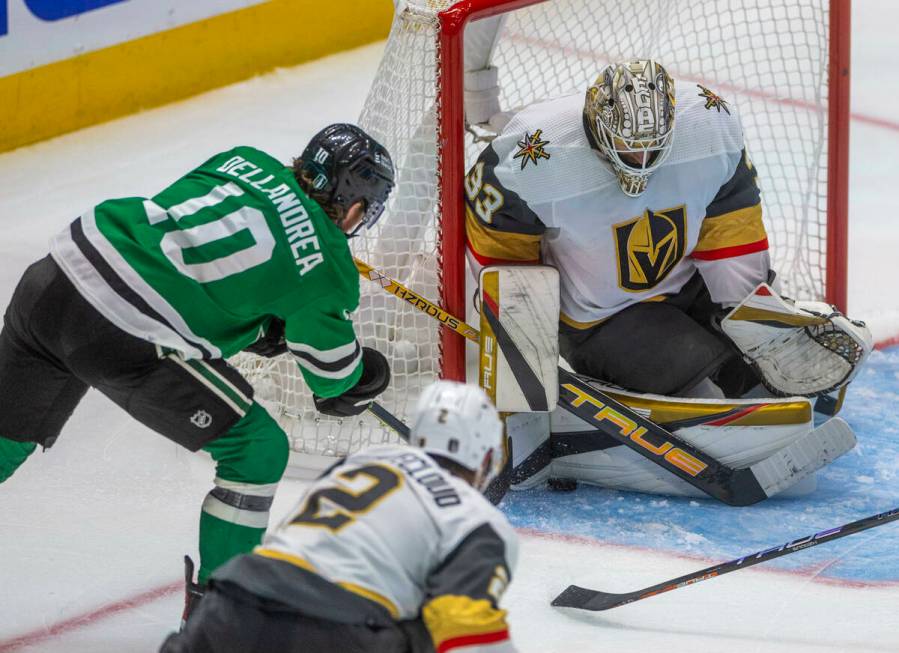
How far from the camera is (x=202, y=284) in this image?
2.40 metres

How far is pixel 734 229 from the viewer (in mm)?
3230

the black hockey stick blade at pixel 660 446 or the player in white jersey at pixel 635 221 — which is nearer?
the player in white jersey at pixel 635 221

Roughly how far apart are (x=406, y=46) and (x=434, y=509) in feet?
5.50

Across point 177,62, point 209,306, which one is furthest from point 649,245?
point 177,62

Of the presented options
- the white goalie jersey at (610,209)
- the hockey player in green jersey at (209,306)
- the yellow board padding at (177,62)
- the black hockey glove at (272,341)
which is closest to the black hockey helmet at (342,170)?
the hockey player in green jersey at (209,306)

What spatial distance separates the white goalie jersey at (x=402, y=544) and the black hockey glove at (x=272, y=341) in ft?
2.75

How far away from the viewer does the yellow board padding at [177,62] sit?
→ 4801mm

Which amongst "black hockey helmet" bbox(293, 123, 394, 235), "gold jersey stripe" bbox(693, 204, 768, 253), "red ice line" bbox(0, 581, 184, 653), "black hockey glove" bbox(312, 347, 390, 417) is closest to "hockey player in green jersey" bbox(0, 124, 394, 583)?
"black hockey helmet" bbox(293, 123, 394, 235)

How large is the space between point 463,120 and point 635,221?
431 mm

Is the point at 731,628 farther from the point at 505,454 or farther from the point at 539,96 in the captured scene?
the point at 539,96

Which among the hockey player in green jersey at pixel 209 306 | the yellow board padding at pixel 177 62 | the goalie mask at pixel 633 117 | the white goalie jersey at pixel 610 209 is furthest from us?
the yellow board padding at pixel 177 62

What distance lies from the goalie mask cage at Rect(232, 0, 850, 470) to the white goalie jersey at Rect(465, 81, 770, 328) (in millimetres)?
142

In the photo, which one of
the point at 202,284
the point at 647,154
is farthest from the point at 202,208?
the point at 647,154

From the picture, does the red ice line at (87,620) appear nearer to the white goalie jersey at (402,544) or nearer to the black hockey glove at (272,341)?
the black hockey glove at (272,341)
